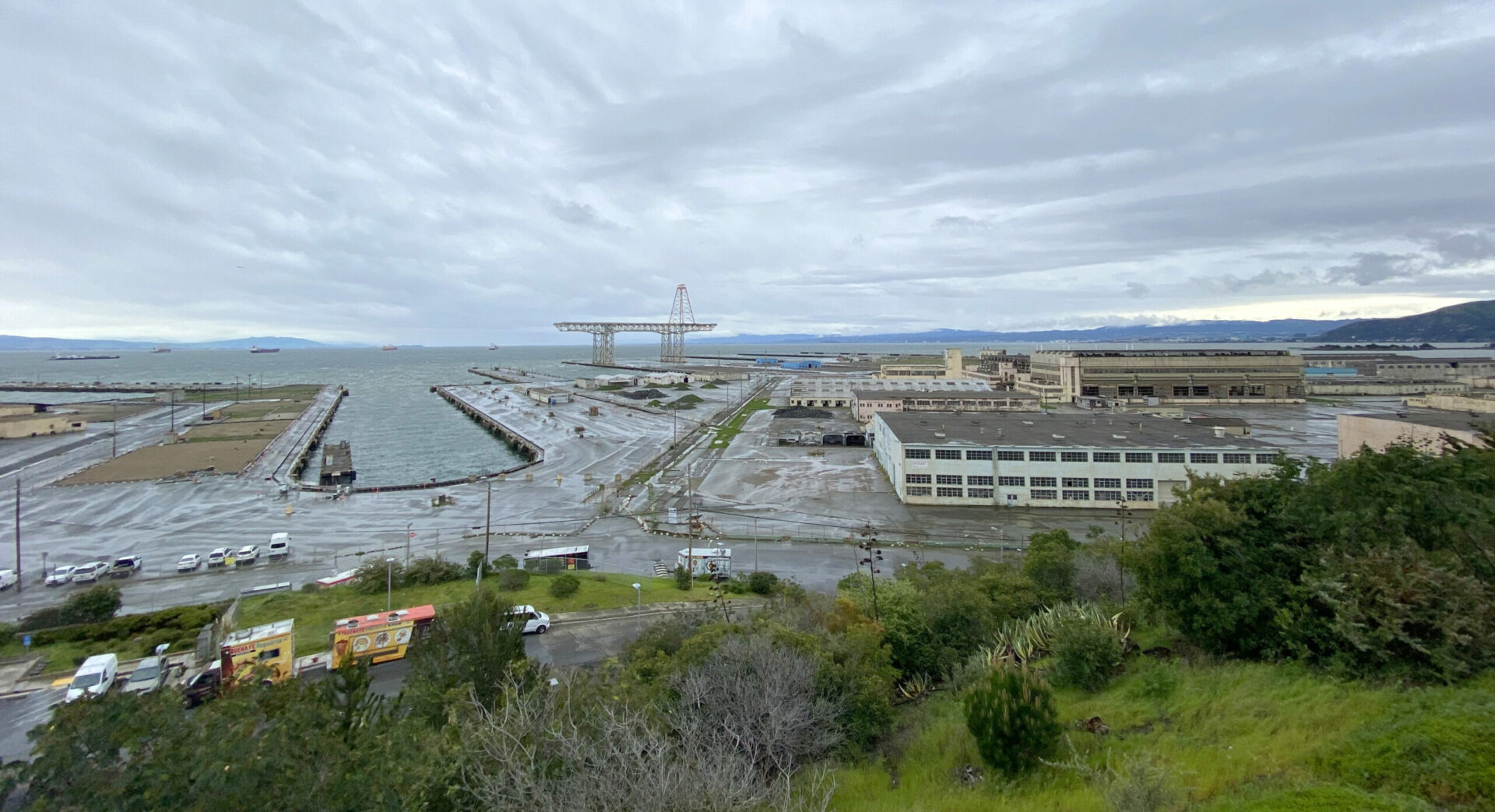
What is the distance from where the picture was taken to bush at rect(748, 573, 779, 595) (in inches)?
598

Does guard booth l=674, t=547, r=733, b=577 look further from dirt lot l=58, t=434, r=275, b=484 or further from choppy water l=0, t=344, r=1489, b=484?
dirt lot l=58, t=434, r=275, b=484

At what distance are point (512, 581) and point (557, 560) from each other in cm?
308

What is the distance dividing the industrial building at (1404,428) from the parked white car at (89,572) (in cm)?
3429

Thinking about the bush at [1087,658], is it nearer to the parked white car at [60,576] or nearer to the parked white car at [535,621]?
the parked white car at [535,621]

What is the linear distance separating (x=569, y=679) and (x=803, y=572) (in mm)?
11381

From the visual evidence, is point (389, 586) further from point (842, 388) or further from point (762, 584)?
point (842, 388)

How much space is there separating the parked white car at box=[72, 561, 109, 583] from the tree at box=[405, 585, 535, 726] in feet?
51.3

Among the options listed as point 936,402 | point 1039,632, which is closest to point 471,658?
point 1039,632

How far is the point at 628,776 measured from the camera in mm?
4867

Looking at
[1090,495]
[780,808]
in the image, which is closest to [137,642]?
[780,808]

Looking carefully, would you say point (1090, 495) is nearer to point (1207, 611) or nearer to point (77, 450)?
point (1207, 611)

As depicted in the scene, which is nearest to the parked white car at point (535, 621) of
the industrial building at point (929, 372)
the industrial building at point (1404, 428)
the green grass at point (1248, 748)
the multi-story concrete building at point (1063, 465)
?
the green grass at point (1248, 748)

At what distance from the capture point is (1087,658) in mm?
8570

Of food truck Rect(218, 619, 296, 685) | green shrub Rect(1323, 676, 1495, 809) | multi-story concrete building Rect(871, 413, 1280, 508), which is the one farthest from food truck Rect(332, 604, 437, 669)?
multi-story concrete building Rect(871, 413, 1280, 508)
